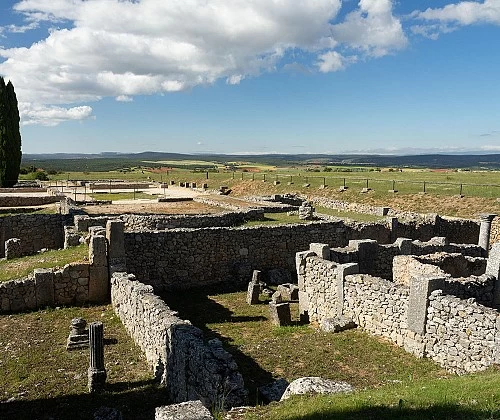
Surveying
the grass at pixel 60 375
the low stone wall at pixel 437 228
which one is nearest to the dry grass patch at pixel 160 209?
the low stone wall at pixel 437 228

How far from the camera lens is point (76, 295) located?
52.5 ft

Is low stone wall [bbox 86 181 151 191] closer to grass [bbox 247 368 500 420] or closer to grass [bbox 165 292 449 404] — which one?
grass [bbox 165 292 449 404]

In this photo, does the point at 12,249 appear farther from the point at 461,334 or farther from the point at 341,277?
the point at 461,334

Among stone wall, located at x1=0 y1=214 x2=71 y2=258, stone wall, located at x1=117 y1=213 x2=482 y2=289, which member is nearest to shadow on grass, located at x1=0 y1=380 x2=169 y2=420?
stone wall, located at x1=117 y1=213 x2=482 y2=289

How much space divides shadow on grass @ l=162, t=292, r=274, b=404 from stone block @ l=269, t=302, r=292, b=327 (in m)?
0.72

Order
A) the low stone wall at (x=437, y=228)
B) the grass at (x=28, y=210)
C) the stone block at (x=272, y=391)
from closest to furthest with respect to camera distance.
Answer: the stone block at (x=272, y=391), the low stone wall at (x=437, y=228), the grass at (x=28, y=210)

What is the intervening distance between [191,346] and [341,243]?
49.2 feet

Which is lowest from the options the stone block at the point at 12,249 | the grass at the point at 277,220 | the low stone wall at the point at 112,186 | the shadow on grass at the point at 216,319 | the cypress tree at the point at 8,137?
the shadow on grass at the point at 216,319

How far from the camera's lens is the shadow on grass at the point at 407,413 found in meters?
5.73

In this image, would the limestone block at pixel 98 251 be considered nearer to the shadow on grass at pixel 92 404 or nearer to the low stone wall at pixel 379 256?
the shadow on grass at pixel 92 404

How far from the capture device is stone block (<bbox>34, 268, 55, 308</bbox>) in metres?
15.4

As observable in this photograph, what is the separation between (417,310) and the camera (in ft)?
37.3

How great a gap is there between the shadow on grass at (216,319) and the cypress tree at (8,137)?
38.4m

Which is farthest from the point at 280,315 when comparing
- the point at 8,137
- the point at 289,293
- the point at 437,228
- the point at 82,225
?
the point at 8,137
